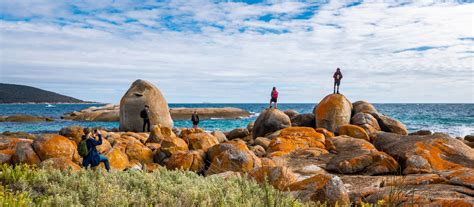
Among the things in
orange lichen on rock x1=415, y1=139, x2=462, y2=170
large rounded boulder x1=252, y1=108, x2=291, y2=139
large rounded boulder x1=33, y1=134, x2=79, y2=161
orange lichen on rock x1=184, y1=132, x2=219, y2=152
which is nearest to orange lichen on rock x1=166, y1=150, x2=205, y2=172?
orange lichen on rock x1=184, y1=132, x2=219, y2=152

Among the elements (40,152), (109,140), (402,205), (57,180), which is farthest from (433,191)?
(109,140)

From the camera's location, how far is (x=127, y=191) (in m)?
7.50

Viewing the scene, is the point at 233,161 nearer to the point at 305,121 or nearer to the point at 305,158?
the point at 305,158

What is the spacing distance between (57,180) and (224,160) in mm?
5852

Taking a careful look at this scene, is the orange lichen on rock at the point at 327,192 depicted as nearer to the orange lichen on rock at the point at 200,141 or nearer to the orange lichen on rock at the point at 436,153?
the orange lichen on rock at the point at 436,153

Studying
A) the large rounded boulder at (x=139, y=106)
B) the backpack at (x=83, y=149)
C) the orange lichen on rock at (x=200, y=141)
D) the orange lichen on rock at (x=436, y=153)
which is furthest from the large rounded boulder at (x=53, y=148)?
the large rounded boulder at (x=139, y=106)

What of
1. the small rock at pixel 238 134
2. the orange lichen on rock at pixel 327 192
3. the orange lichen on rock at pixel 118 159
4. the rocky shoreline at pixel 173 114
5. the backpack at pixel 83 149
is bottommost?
the rocky shoreline at pixel 173 114

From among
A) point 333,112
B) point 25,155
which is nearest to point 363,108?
point 333,112

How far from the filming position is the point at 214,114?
67.2m

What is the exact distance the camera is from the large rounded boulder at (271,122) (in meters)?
27.5

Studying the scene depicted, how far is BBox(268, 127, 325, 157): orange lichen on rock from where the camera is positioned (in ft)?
59.5

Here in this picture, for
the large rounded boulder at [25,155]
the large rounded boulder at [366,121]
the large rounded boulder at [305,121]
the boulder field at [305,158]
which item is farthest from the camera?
the large rounded boulder at [305,121]

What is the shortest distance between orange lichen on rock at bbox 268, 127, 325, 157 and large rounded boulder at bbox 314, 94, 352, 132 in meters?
6.88

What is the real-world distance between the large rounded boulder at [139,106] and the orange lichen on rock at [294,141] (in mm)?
12996
